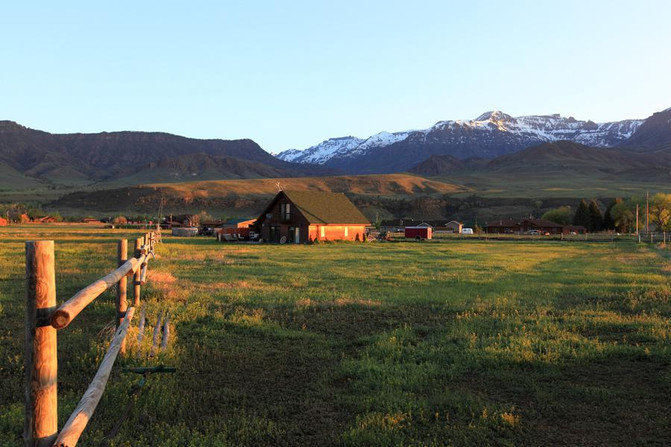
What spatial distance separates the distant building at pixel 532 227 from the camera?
11506cm

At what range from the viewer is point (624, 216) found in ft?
351

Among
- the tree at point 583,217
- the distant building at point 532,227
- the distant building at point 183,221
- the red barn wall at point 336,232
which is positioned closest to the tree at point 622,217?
the tree at point 583,217

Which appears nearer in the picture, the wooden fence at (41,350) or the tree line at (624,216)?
the wooden fence at (41,350)

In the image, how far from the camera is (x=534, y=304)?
48.4ft

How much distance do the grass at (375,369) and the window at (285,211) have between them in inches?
1645

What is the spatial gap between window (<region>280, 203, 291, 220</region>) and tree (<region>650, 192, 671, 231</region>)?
251 feet

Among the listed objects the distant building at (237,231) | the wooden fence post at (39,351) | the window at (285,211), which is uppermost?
the window at (285,211)

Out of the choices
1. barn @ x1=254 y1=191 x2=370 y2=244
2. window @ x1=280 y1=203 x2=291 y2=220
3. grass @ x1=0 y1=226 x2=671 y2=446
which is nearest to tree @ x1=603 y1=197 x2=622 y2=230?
barn @ x1=254 y1=191 x2=370 y2=244

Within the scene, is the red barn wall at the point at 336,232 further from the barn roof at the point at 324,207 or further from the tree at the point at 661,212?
the tree at the point at 661,212

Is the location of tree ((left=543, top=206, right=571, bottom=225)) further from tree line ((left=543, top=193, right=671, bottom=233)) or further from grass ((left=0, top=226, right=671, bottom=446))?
grass ((left=0, top=226, right=671, bottom=446))

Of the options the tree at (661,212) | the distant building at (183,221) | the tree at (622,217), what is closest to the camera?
the tree at (661,212)

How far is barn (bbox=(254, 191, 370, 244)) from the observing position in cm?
5691

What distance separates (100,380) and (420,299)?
11.5 metres

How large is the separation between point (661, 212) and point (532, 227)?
29.0 m
